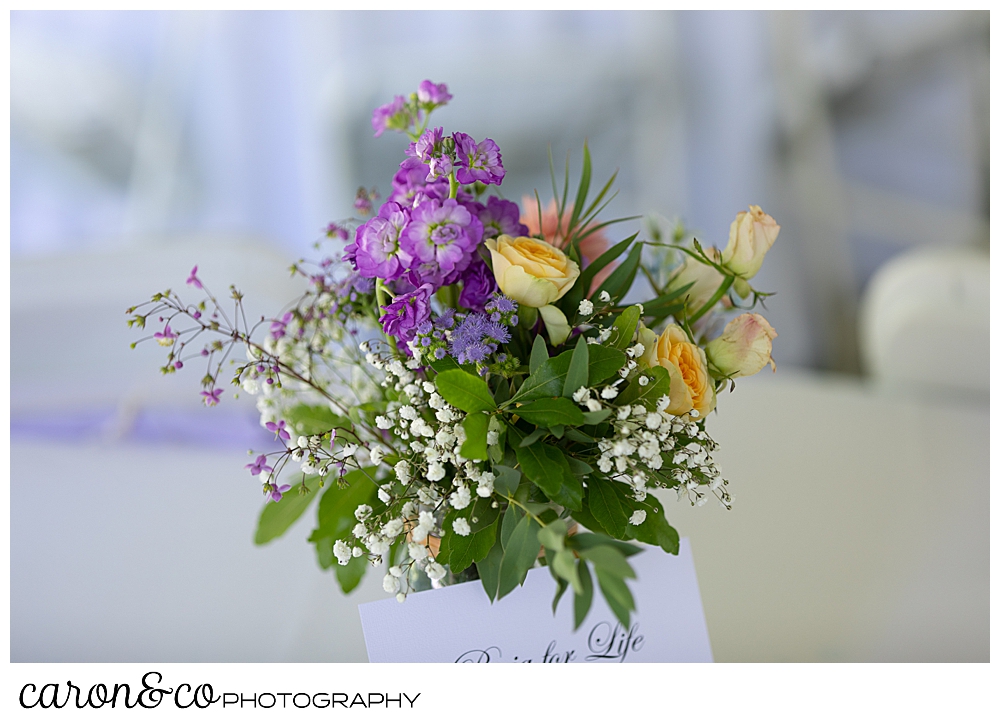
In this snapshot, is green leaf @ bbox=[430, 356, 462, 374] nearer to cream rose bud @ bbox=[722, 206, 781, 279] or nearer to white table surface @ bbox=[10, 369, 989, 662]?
cream rose bud @ bbox=[722, 206, 781, 279]

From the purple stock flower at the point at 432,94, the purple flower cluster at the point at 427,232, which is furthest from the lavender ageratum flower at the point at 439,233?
the purple stock flower at the point at 432,94

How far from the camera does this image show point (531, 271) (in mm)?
509

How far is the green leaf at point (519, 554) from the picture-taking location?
19.7 inches

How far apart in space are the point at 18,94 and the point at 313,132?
91cm

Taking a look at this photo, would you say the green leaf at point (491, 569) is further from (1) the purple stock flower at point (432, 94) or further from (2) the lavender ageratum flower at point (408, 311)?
(1) the purple stock flower at point (432, 94)

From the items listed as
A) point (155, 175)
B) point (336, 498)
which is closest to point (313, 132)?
point (155, 175)

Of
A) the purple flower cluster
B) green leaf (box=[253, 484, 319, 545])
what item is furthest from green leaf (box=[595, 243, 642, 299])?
green leaf (box=[253, 484, 319, 545])

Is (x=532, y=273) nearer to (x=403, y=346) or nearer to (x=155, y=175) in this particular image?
(x=403, y=346)

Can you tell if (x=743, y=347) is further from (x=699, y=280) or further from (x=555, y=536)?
(x=555, y=536)

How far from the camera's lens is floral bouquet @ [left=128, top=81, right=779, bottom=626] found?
51 centimetres

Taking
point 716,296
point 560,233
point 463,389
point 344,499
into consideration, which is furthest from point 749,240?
point 344,499

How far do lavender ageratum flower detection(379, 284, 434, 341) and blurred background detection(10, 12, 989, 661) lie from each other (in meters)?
0.43

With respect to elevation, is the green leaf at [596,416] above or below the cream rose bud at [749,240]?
below

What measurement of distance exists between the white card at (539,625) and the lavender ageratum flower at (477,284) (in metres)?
0.22
